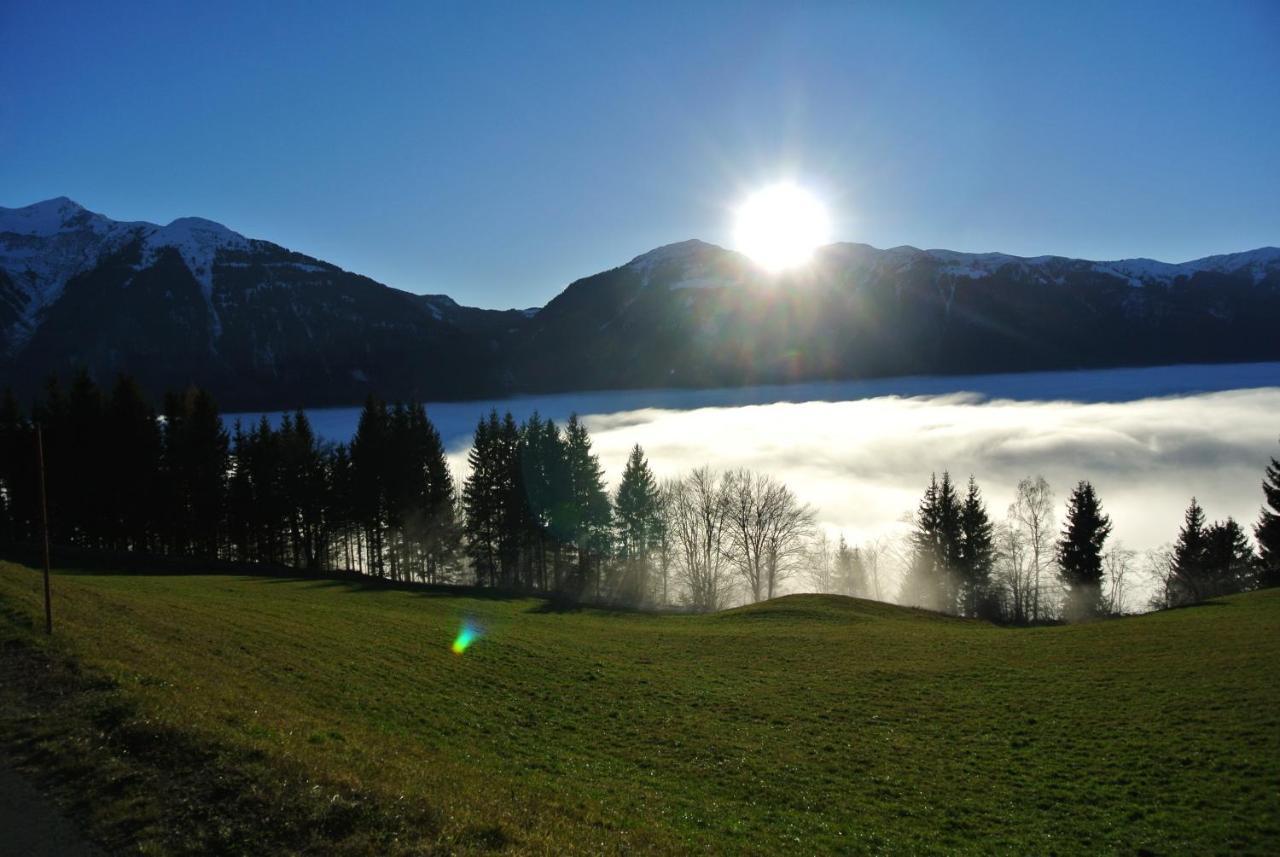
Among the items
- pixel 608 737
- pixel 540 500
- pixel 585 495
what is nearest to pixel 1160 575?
pixel 585 495

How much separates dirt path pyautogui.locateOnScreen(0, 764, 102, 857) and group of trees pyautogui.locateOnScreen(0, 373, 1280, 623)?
183 ft

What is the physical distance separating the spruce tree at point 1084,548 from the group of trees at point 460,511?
202 mm

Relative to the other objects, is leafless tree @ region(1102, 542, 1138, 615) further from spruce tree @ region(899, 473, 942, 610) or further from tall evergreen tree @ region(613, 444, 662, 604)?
tall evergreen tree @ region(613, 444, 662, 604)

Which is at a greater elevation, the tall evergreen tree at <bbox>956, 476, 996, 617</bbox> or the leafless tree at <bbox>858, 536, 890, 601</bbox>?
the tall evergreen tree at <bbox>956, 476, 996, 617</bbox>

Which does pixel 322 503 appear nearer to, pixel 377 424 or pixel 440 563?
pixel 377 424

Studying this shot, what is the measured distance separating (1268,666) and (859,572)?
8290 cm

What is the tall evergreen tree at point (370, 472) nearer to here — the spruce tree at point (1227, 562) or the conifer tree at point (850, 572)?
the conifer tree at point (850, 572)

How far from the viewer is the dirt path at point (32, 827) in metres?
8.08

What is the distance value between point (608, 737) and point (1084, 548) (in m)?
70.2

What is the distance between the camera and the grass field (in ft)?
32.1

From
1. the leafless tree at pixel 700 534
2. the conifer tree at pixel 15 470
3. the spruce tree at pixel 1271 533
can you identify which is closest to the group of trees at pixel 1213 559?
the spruce tree at pixel 1271 533

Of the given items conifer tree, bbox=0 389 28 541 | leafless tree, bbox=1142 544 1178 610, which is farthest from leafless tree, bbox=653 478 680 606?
leafless tree, bbox=1142 544 1178 610

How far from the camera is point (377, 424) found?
6397 centimetres

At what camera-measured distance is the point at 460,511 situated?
71375 millimetres
